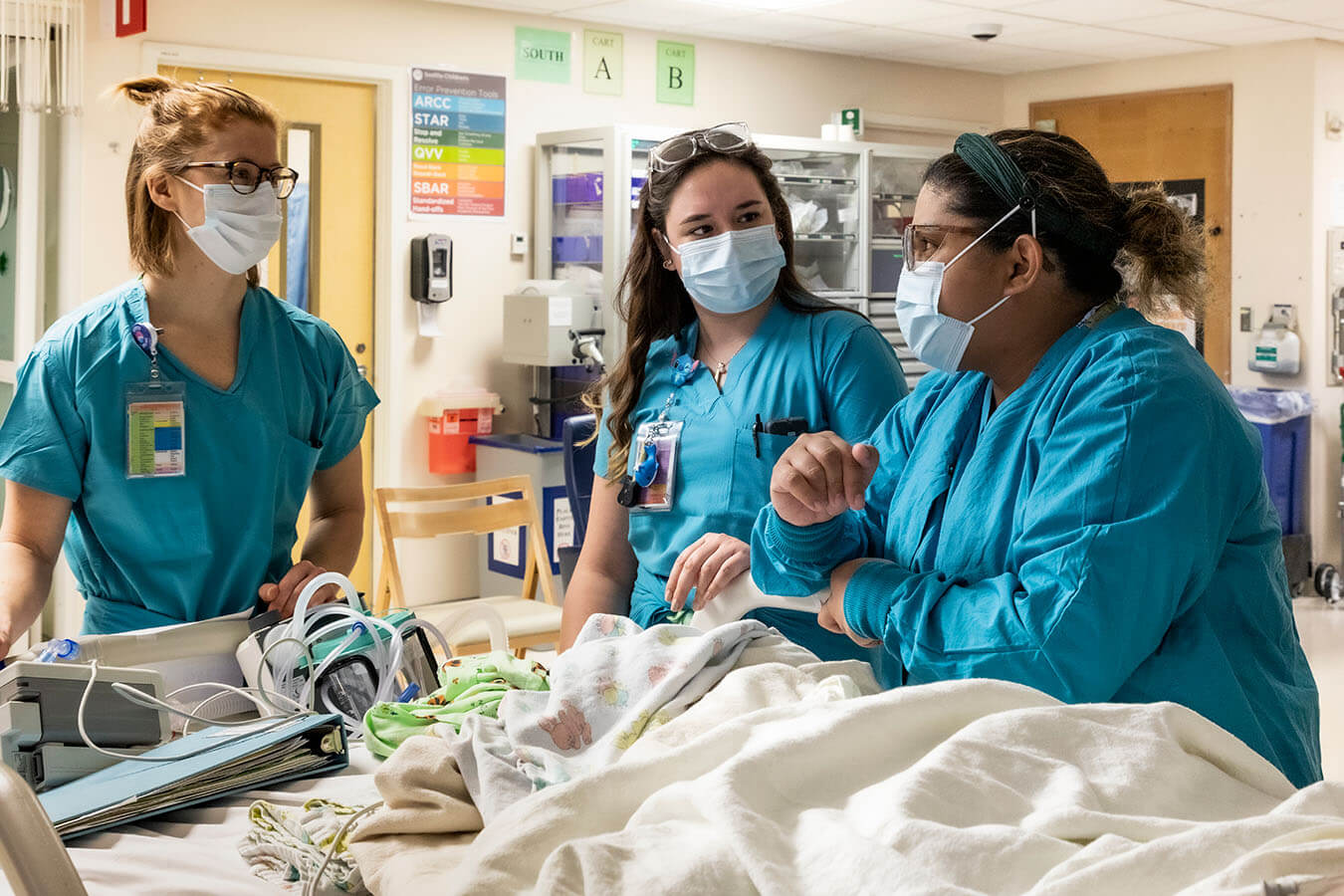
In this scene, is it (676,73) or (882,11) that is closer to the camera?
(882,11)

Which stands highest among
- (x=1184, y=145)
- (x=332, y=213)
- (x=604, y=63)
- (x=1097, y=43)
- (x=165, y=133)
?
(x=1097, y=43)

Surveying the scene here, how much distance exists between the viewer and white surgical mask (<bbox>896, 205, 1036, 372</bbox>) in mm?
1668

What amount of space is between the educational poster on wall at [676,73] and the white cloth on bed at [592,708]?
206 inches

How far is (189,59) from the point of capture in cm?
500

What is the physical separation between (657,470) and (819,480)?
22.4 inches

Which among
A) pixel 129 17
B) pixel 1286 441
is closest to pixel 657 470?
pixel 129 17

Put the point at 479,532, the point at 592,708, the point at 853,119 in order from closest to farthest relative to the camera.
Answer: the point at 592,708
the point at 479,532
the point at 853,119

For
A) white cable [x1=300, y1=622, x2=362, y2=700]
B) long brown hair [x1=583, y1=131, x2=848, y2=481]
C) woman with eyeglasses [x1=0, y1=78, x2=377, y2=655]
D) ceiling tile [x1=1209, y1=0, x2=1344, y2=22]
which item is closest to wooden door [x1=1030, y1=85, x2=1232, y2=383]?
ceiling tile [x1=1209, y1=0, x2=1344, y2=22]

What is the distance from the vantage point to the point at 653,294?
2.42 metres

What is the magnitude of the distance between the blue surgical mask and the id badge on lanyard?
0.23m

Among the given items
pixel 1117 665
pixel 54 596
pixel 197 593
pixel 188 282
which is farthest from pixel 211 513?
pixel 54 596

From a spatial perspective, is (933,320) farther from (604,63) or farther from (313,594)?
(604,63)

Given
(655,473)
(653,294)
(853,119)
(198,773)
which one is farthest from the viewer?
(853,119)

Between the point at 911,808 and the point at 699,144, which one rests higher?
the point at 699,144
